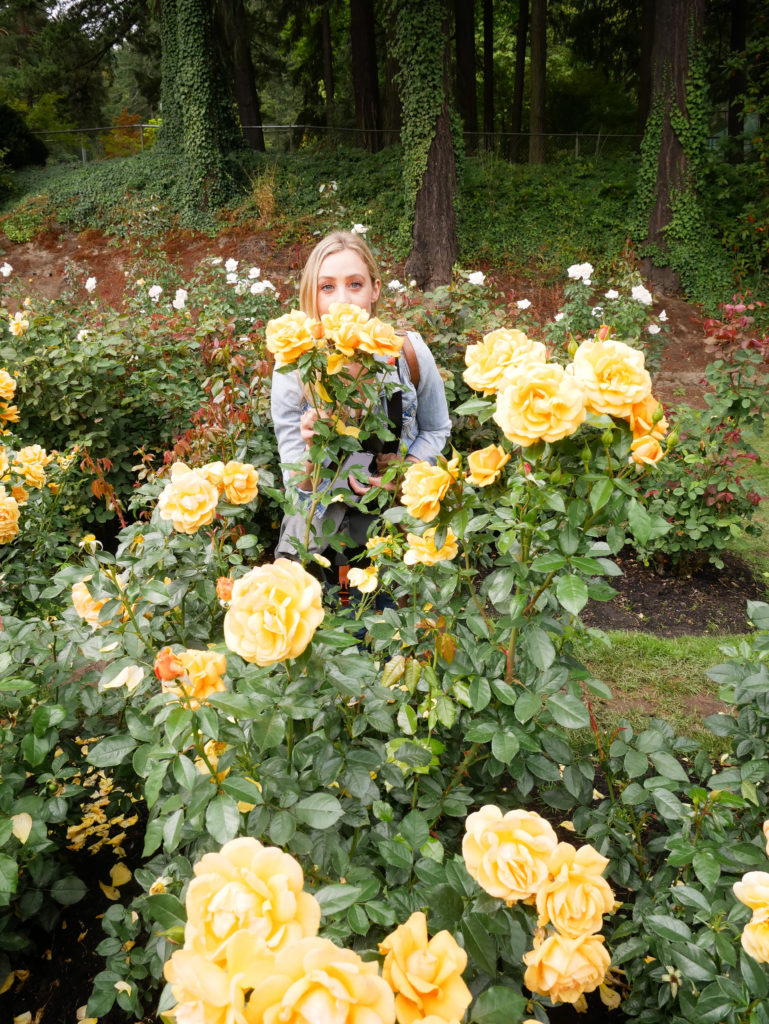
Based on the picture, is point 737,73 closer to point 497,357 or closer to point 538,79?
point 538,79

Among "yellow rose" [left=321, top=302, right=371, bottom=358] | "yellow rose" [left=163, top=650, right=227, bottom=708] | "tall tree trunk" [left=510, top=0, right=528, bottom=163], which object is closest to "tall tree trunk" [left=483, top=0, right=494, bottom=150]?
"tall tree trunk" [left=510, top=0, right=528, bottom=163]

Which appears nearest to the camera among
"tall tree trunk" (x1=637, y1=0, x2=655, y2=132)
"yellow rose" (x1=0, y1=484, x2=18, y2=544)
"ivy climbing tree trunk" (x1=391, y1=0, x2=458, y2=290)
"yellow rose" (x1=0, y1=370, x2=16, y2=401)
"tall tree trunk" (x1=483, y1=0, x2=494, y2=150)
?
"yellow rose" (x1=0, y1=484, x2=18, y2=544)

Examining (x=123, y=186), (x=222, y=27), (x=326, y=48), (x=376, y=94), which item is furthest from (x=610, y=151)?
(x=123, y=186)

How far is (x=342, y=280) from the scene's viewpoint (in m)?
2.07

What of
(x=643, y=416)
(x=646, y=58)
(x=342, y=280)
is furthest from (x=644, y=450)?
(x=646, y=58)

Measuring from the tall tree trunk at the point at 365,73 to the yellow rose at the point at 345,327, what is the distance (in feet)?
48.3

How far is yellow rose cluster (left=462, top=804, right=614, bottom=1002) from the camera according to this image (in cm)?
78

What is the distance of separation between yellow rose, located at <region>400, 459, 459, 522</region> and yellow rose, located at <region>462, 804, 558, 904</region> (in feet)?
1.50

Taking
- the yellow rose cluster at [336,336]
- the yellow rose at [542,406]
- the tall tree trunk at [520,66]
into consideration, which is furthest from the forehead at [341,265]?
the tall tree trunk at [520,66]

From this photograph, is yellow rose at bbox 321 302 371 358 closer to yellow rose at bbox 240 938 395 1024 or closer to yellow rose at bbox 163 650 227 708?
yellow rose at bbox 163 650 227 708

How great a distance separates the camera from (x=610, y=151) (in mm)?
14742

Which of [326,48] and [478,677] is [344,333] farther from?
[326,48]

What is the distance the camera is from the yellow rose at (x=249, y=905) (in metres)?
0.60

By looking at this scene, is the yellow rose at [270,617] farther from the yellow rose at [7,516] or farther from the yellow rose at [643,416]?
the yellow rose at [7,516]
